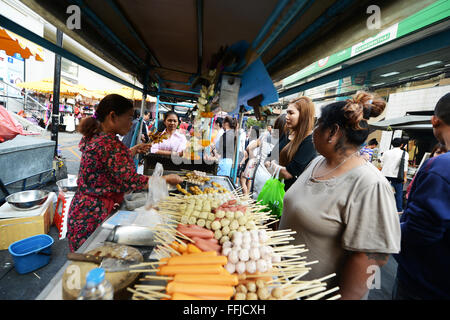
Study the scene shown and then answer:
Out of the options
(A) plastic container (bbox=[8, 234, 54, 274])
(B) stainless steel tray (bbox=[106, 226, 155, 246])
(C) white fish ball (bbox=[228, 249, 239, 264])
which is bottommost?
(A) plastic container (bbox=[8, 234, 54, 274])

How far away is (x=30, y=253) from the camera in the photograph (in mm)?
2812

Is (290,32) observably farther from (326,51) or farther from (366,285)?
(366,285)

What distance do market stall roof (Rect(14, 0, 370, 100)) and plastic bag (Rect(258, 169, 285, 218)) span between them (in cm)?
152

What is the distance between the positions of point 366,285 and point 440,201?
2.94 feet

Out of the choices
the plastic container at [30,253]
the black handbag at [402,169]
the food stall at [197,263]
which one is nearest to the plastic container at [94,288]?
the food stall at [197,263]

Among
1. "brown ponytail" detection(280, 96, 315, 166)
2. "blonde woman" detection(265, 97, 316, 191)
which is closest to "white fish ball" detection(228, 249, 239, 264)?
"blonde woman" detection(265, 97, 316, 191)

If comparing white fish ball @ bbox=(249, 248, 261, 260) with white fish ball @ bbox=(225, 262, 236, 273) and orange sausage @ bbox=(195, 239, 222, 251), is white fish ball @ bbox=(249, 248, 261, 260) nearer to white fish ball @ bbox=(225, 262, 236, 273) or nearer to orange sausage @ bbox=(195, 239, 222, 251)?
white fish ball @ bbox=(225, 262, 236, 273)

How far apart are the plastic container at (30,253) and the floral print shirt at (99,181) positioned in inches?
57.7

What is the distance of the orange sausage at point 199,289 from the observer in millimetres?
1001

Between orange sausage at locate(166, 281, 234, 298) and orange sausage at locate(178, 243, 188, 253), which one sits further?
orange sausage at locate(178, 243, 188, 253)

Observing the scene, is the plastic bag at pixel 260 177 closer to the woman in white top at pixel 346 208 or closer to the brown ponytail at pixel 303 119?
the brown ponytail at pixel 303 119

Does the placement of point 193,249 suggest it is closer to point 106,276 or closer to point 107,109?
point 106,276

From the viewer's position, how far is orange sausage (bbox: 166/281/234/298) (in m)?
1.00

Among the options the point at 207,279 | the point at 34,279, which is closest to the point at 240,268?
the point at 207,279
